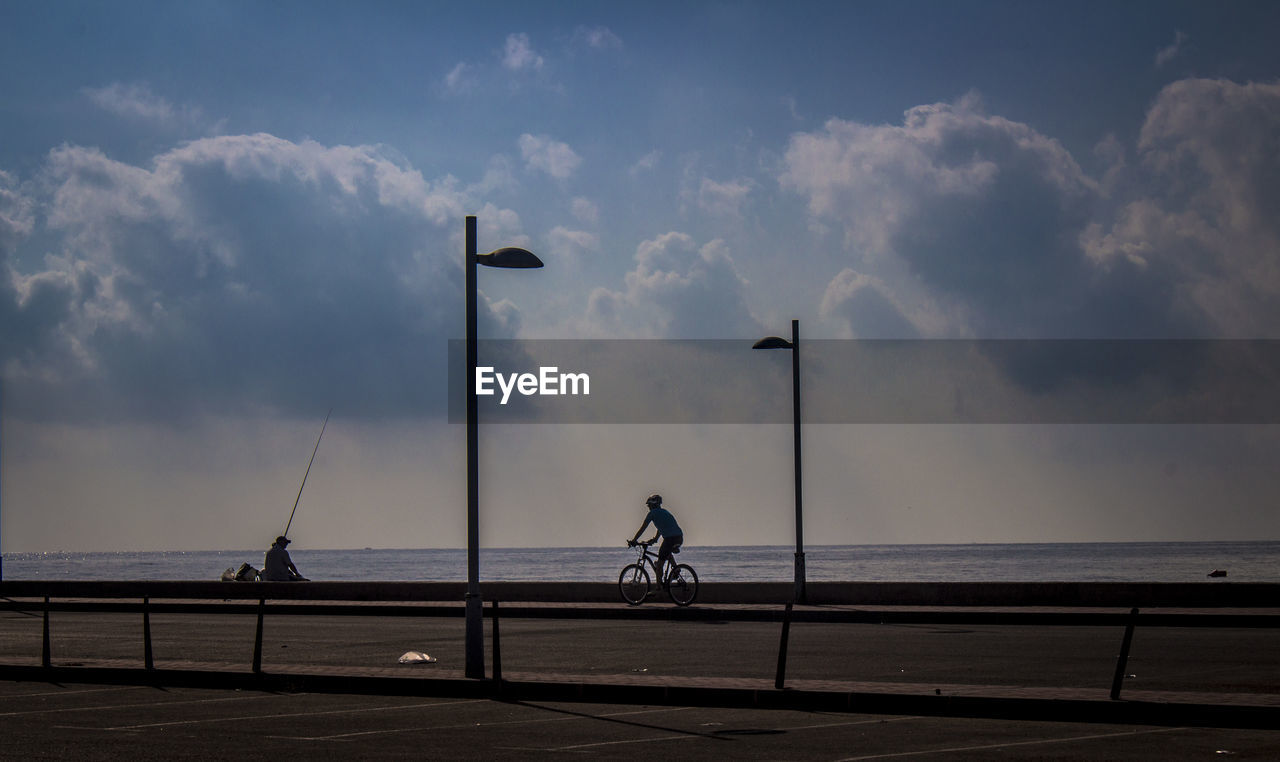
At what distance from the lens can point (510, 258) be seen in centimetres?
1539

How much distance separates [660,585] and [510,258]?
13.7 meters

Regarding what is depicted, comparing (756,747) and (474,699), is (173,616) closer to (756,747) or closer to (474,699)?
(474,699)

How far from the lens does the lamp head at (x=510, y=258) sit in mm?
15375

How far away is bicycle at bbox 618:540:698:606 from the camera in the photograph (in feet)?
90.5

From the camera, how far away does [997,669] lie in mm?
15672

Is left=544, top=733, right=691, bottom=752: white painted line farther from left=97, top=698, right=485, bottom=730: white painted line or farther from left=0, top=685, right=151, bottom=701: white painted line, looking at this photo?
left=0, top=685, right=151, bottom=701: white painted line

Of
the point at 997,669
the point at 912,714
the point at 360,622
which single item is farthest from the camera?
the point at 360,622

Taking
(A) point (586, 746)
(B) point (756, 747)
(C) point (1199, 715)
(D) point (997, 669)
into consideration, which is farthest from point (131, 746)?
(D) point (997, 669)

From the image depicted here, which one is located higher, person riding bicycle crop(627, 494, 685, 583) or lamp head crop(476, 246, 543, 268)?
lamp head crop(476, 246, 543, 268)

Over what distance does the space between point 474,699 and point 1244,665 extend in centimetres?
848

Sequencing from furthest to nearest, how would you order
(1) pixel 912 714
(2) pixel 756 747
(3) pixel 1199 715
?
(1) pixel 912 714
(3) pixel 1199 715
(2) pixel 756 747

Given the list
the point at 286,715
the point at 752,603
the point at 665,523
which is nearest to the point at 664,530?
the point at 665,523

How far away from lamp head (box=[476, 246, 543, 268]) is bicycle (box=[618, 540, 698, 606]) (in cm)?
1255

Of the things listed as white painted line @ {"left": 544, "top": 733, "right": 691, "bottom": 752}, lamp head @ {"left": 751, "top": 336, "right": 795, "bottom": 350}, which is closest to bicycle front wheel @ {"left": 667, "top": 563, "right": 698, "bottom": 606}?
lamp head @ {"left": 751, "top": 336, "right": 795, "bottom": 350}
